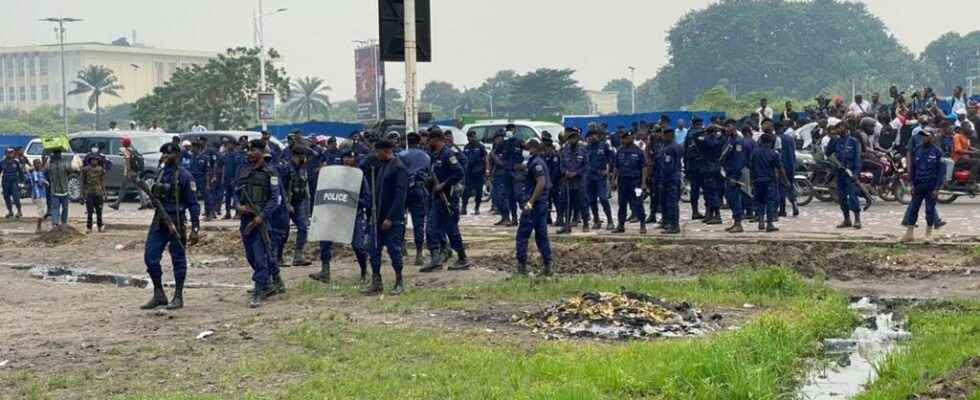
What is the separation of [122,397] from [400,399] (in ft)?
6.14

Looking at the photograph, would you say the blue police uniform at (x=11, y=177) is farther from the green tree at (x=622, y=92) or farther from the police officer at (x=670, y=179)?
the green tree at (x=622, y=92)

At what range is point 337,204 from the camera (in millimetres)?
12984

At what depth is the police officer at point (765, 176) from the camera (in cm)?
1742

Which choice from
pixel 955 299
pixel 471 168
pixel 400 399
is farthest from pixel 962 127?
pixel 400 399

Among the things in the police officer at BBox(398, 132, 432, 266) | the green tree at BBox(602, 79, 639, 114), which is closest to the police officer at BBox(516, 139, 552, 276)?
the police officer at BBox(398, 132, 432, 266)

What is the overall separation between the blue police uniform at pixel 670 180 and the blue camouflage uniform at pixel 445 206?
3952 millimetres

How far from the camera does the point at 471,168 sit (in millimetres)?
21375

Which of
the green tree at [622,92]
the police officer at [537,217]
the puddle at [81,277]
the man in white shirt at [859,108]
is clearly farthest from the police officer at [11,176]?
the green tree at [622,92]

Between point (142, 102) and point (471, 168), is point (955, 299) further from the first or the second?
point (142, 102)

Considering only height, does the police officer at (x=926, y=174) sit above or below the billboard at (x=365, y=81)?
below

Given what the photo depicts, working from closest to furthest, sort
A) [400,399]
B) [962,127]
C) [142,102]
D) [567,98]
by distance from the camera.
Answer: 1. [400,399]
2. [962,127]
3. [142,102]
4. [567,98]

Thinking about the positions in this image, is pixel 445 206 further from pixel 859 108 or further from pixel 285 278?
pixel 859 108

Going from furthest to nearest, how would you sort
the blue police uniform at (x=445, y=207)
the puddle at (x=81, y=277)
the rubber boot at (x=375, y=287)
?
the puddle at (x=81, y=277), the blue police uniform at (x=445, y=207), the rubber boot at (x=375, y=287)

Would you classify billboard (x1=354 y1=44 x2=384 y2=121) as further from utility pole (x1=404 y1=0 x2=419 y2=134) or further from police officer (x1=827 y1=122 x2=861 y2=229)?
utility pole (x1=404 y1=0 x2=419 y2=134)
